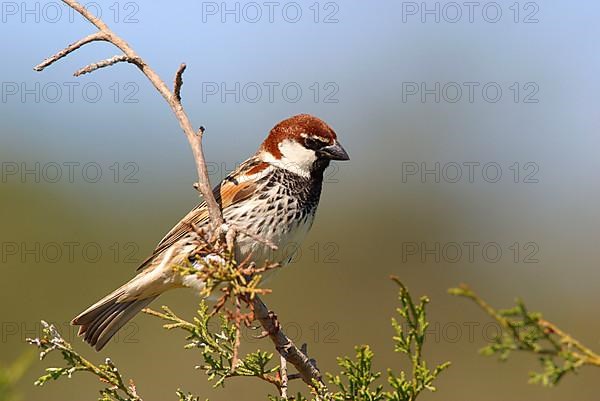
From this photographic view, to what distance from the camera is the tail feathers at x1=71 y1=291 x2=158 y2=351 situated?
3.17 meters

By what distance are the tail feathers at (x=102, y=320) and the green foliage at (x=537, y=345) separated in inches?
79.9

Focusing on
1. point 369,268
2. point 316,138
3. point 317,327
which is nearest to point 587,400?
point 317,327

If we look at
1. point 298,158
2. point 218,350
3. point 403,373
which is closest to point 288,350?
point 218,350

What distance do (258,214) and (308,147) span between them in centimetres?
39

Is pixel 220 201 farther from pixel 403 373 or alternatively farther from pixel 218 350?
pixel 403 373

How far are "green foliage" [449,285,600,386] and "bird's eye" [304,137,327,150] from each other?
75.1 inches

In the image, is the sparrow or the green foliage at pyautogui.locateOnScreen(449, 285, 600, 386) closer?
the green foliage at pyautogui.locateOnScreen(449, 285, 600, 386)

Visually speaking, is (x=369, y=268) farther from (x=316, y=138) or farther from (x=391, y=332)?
(x=316, y=138)

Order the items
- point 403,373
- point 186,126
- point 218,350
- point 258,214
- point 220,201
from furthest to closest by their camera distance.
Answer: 1. point 220,201
2. point 258,214
3. point 218,350
4. point 186,126
5. point 403,373

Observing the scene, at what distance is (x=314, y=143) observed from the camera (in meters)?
3.37

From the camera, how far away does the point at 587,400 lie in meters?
5.80

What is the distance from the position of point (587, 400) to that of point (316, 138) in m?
3.56

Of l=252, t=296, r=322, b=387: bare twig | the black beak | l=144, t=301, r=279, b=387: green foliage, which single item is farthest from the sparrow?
l=252, t=296, r=322, b=387: bare twig

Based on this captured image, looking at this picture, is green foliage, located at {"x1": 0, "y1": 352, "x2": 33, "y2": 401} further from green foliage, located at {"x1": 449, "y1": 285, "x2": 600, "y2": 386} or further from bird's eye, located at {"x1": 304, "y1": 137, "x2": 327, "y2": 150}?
bird's eye, located at {"x1": 304, "y1": 137, "x2": 327, "y2": 150}
